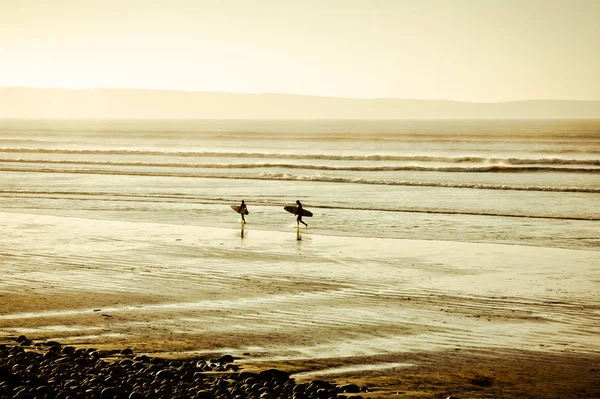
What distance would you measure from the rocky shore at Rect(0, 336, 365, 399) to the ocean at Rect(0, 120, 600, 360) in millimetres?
718

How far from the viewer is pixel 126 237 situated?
1952cm

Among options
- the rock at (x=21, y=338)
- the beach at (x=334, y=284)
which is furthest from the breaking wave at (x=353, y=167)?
the rock at (x=21, y=338)

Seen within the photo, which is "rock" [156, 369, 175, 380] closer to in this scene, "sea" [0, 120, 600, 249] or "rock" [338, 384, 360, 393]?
"rock" [338, 384, 360, 393]

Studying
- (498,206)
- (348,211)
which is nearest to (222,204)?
(348,211)

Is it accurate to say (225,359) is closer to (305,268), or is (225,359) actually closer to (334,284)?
(334,284)

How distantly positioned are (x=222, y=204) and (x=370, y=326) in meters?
17.0

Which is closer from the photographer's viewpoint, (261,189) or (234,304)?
(234,304)

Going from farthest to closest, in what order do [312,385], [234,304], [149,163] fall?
[149,163]
[234,304]
[312,385]

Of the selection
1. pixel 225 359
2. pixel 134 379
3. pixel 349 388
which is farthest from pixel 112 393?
pixel 349 388

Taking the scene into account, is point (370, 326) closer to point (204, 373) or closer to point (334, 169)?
point (204, 373)

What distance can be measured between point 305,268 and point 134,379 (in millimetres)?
7369

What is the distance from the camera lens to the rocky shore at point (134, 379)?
26.1 ft

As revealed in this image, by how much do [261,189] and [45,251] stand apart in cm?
1719

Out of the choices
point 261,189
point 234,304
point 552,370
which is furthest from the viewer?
point 261,189
